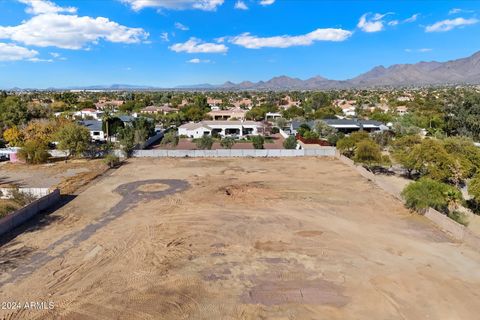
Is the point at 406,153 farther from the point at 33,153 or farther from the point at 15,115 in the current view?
the point at 15,115

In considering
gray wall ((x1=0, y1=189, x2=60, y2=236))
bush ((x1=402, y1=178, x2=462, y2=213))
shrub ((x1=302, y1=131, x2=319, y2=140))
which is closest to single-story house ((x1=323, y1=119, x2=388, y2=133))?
shrub ((x1=302, y1=131, x2=319, y2=140))

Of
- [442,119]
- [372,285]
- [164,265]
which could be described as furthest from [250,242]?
[442,119]

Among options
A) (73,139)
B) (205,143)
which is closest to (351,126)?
(205,143)

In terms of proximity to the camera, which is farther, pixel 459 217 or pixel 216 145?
pixel 216 145

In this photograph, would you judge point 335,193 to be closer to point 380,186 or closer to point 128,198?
point 380,186

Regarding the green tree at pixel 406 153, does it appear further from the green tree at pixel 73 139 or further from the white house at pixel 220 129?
the green tree at pixel 73 139

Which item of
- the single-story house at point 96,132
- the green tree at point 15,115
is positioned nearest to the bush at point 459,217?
the single-story house at point 96,132
